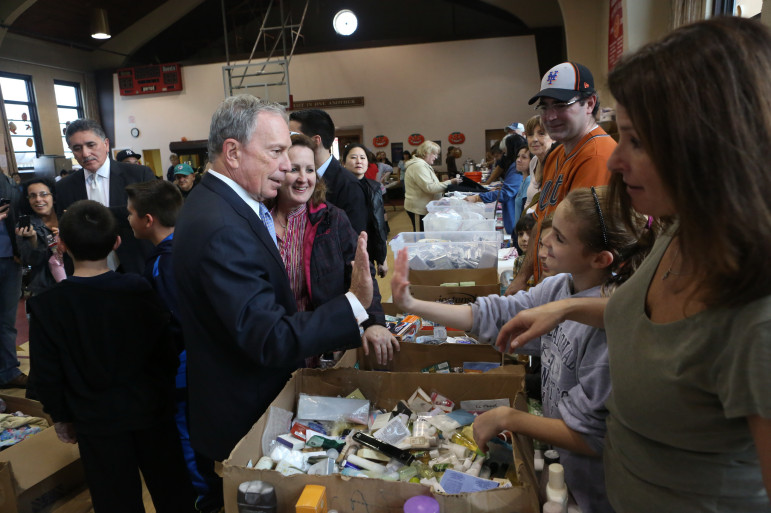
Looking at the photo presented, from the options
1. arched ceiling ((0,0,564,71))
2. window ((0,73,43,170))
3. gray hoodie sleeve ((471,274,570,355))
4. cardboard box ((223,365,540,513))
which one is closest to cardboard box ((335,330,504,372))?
cardboard box ((223,365,540,513))

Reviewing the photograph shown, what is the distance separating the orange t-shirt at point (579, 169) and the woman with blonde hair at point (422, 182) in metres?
4.33

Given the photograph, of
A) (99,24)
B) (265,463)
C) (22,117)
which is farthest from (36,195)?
(22,117)

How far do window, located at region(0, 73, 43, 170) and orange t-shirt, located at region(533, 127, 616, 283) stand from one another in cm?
1369

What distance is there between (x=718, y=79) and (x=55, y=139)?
15.3 m

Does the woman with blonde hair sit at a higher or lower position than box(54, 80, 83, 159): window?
lower

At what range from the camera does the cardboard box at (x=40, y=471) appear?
212 centimetres

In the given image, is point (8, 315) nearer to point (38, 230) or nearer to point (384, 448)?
point (38, 230)

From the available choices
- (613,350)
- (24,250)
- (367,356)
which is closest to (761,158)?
(613,350)

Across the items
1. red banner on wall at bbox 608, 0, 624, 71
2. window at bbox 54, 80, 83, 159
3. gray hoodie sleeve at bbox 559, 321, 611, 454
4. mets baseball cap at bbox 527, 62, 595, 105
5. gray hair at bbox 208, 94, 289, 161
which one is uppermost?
window at bbox 54, 80, 83, 159

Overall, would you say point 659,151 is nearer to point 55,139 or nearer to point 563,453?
point 563,453

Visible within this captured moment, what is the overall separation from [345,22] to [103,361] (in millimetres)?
13379

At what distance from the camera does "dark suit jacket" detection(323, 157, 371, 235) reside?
9.58 ft

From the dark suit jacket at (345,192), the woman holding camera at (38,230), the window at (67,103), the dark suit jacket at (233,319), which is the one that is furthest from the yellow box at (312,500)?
the window at (67,103)

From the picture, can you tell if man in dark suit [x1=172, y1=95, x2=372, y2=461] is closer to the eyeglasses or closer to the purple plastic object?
the purple plastic object
